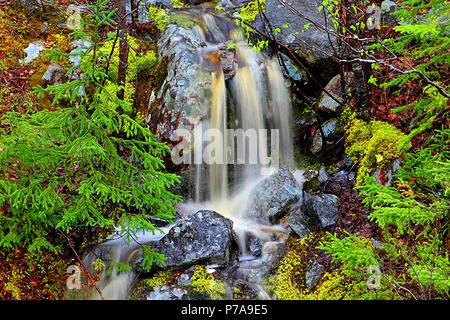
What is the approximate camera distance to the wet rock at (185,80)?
731 centimetres

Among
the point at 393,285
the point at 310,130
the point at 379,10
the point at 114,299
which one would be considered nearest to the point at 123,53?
the point at 310,130

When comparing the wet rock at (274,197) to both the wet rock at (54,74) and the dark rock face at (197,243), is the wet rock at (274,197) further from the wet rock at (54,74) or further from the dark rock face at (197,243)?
the wet rock at (54,74)

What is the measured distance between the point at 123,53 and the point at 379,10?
6.14 m

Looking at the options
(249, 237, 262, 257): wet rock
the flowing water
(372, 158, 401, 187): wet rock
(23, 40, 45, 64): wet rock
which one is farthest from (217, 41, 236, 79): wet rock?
(23, 40, 45, 64): wet rock

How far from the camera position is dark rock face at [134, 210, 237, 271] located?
5105 mm

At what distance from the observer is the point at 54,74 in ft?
25.9

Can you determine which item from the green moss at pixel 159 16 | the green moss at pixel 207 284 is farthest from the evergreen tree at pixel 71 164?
the green moss at pixel 159 16

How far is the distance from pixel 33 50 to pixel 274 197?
7.64 m

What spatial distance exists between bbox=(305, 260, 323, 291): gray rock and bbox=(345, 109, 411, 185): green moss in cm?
170

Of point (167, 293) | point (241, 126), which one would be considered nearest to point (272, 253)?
point (167, 293)

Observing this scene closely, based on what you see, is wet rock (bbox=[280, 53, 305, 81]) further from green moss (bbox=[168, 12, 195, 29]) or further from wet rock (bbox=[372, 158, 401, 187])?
wet rock (bbox=[372, 158, 401, 187])

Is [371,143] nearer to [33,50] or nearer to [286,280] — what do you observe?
[286,280]

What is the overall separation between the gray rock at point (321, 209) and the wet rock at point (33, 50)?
797 centimetres
